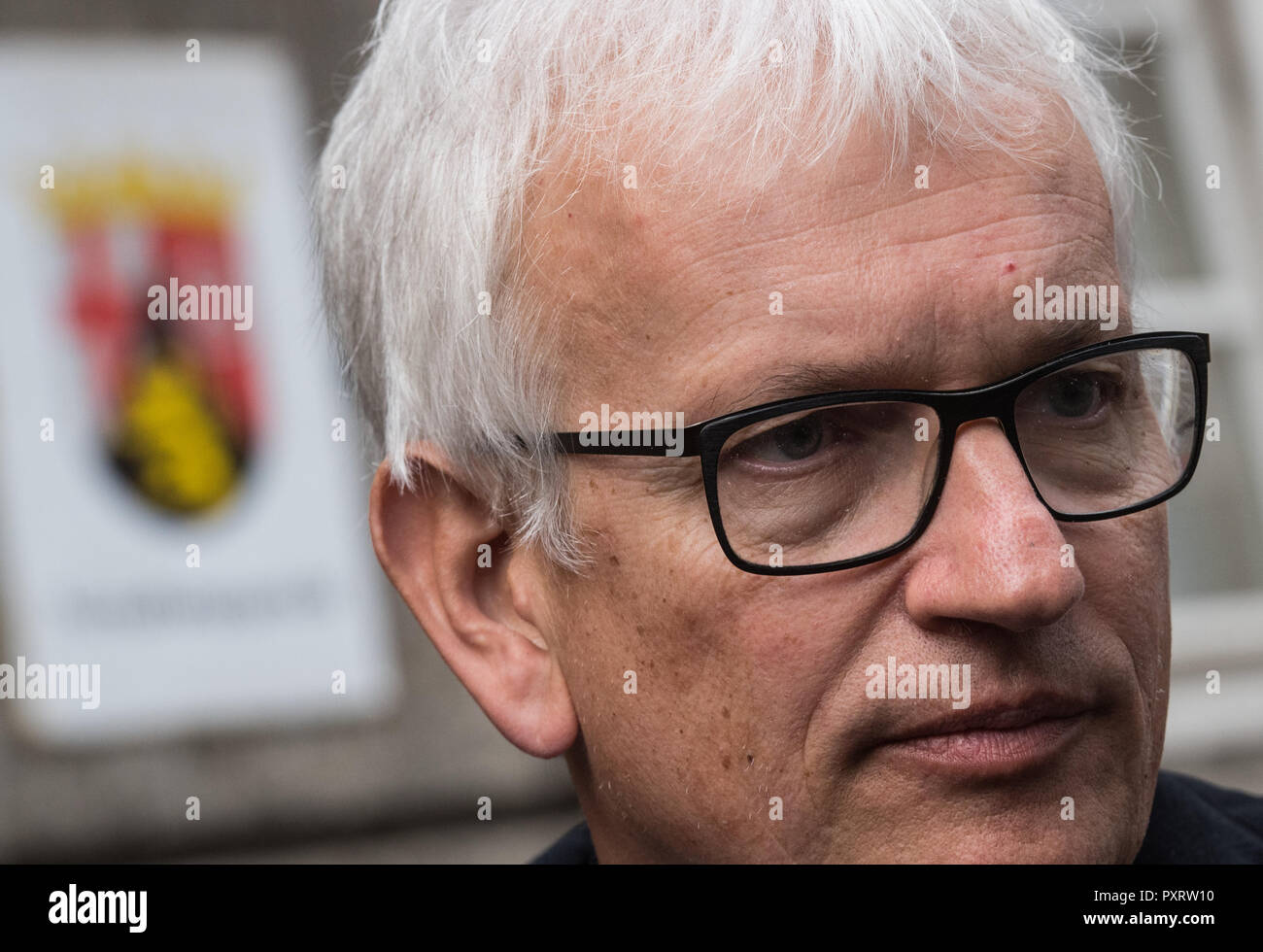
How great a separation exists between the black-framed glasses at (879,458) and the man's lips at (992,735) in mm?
192

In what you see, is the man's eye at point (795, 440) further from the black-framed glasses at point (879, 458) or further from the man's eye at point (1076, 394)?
the man's eye at point (1076, 394)

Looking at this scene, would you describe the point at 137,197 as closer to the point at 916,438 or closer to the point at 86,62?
the point at 86,62

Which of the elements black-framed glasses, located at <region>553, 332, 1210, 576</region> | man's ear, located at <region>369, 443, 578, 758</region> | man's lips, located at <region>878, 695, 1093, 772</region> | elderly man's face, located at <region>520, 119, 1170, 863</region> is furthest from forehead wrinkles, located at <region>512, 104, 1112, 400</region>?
man's lips, located at <region>878, 695, 1093, 772</region>

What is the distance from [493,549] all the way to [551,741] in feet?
0.85

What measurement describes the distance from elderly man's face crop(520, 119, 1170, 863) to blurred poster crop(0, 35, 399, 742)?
2712 millimetres

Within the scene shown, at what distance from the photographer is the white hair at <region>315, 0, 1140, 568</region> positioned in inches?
56.5

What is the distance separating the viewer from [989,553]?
4.22 ft

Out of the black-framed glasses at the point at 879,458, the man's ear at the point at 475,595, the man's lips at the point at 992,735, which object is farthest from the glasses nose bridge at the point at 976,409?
the man's ear at the point at 475,595

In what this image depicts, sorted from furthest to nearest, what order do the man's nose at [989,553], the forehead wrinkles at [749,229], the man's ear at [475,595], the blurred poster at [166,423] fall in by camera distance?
the blurred poster at [166,423] → the man's ear at [475,595] → the forehead wrinkles at [749,229] → the man's nose at [989,553]

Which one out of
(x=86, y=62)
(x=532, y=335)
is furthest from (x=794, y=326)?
(x=86, y=62)

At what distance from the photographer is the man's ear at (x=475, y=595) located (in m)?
1.61
